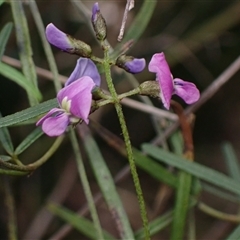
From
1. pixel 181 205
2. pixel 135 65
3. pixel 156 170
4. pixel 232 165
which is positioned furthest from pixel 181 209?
pixel 135 65

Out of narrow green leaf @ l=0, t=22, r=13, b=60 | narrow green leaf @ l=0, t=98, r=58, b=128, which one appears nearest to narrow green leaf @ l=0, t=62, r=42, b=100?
narrow green leaf @ l=0, t=22, r=13, b=60

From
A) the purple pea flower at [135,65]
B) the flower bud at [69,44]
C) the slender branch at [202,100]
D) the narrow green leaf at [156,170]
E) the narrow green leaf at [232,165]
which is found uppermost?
the flower bud at [69,44]

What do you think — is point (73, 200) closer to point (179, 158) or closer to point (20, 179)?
point (20, 179)

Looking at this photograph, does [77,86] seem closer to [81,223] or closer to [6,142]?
[6,142]

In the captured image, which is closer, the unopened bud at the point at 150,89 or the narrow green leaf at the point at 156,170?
the unopened bud at the point at 150,89

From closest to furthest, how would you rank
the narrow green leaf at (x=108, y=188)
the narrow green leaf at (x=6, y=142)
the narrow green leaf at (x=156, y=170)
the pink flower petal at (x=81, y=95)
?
the pink flower petal at (x=81, y=95) < the narrow green leaf at (x=6, y=142) < the narrow green leaf at (x=108, y=188) < the narrow green leaf at (x=156, y=170)

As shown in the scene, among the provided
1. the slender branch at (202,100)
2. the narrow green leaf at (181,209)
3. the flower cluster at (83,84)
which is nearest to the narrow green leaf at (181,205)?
the narrow green leaf at (181,209)

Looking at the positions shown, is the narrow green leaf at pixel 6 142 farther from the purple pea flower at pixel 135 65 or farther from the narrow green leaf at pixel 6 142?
the purple pea flower at pixel 135 65
